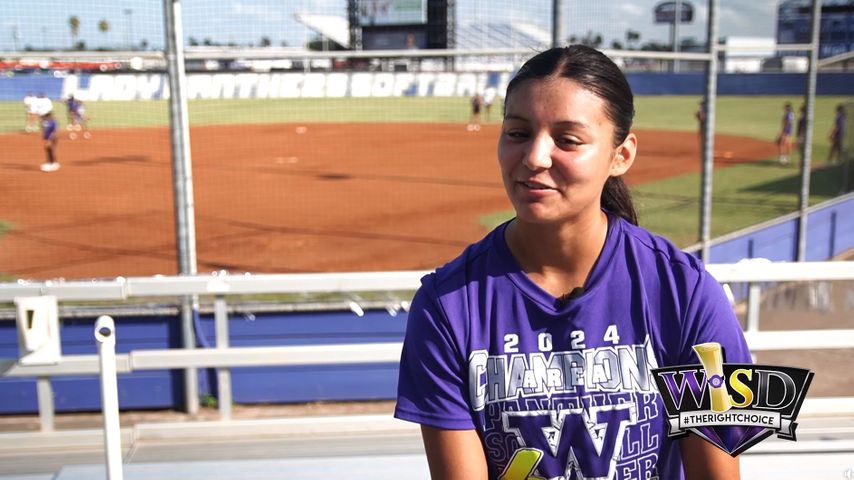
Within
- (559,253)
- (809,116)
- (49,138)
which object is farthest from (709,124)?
(49,138)

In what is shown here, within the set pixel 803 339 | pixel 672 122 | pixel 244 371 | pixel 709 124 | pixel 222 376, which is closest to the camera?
pixel 803 339

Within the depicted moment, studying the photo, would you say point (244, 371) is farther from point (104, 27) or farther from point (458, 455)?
point (458, 455)

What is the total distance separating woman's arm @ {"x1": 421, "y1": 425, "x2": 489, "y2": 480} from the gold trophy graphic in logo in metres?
0.44

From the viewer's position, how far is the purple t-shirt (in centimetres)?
152

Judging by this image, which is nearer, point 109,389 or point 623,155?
point 623,155

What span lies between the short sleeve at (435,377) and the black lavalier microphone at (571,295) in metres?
0.23

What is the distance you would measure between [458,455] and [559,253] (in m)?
0.44

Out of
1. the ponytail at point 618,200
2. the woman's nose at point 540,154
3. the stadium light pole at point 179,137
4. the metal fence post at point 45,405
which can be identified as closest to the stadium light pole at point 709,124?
the stadium light pole at point 179,137

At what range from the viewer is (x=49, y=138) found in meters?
18.5

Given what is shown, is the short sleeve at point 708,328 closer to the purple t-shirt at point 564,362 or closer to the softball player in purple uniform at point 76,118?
the purple t-shirt at point 564,362

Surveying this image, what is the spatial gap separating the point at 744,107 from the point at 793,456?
1630 inches

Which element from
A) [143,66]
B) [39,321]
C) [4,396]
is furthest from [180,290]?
[4,396]

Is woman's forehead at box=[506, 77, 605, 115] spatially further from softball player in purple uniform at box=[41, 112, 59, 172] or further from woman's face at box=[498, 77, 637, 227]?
softball player in purple uniform at box=[41, 112, 59, 172]

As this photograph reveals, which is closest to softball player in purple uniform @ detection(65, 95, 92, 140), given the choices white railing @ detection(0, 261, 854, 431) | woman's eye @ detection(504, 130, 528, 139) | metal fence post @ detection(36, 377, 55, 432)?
metal fence post @ detection(36, 377, 55, 432)
